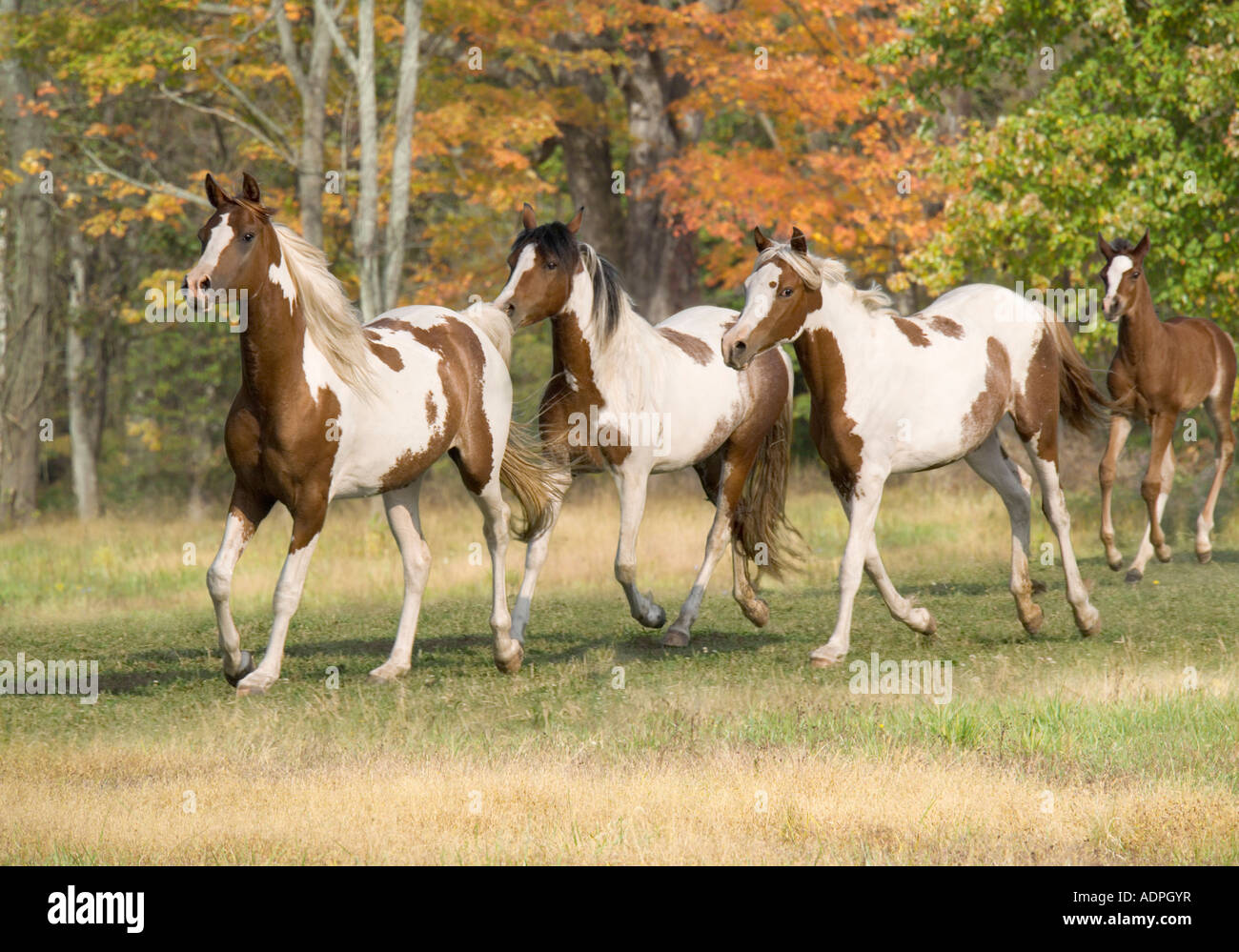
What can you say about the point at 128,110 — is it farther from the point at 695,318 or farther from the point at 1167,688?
the point at 1167,688

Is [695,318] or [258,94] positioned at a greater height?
[258,94]

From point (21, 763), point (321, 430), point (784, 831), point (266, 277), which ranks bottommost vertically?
point (21, 763)

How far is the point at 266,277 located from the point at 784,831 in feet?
13.8

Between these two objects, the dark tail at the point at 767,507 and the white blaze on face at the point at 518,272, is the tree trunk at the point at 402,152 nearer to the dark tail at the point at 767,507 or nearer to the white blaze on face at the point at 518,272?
the dark tail at the point at 767,507

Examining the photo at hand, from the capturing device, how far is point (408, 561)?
9492 millimetres

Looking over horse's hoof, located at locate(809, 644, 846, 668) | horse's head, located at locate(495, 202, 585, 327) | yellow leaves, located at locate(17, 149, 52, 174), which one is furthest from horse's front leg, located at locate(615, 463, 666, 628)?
yellow leaves, located at locate(17, 149, 52, 174)

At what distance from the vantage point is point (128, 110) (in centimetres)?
2591

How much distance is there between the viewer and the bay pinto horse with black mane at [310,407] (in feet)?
26.3

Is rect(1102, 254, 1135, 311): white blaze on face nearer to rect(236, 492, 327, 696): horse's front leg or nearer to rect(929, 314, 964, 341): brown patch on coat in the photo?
rect(929, 314, 964, 341): brown patch on coat

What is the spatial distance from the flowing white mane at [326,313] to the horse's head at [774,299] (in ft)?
6.73

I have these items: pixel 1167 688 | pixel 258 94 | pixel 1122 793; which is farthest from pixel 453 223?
pixel 1122 793

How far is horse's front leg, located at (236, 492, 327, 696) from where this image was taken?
8.26 metres

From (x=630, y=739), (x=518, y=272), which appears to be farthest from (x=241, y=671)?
(x=518, y=272)

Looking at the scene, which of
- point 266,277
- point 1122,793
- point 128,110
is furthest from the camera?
point 128,110
